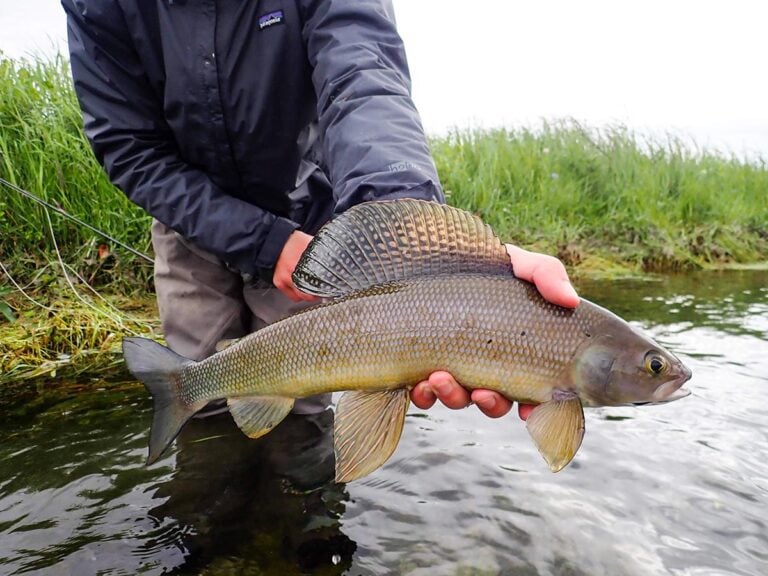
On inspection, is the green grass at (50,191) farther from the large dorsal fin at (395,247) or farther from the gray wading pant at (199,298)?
the large dorsal fin at (395,247)

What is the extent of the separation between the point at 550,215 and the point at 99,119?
5.80 meters

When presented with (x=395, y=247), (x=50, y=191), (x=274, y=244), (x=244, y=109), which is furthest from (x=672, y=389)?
(x=50, y=191)

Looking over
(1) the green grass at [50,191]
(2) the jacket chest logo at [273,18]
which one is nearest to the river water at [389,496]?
(1) the green grass at [50,191]

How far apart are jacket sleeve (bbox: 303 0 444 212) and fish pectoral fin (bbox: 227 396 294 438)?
0.60 meters

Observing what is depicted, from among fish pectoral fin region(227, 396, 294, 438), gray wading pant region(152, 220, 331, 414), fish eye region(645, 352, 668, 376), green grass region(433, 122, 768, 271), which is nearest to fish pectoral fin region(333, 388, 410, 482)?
fish pectoral fin region(227, 396, 294, 438)

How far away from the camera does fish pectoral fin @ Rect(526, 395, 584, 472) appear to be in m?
1.68

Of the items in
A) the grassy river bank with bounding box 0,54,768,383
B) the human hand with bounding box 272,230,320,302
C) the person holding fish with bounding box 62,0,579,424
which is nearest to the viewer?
the person holding fish with bounding box 62,0,579,424

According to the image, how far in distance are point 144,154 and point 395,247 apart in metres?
1.21

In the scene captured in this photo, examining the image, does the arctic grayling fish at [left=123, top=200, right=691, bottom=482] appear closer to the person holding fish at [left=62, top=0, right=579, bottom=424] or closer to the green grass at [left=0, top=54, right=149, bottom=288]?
the person holding fish at [left=62, top=0, right=579, bottom=424]

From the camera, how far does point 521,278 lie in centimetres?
176

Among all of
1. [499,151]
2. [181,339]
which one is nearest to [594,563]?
[181,339]

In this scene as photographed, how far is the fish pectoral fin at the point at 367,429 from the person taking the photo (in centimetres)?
185

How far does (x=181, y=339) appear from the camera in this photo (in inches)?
115

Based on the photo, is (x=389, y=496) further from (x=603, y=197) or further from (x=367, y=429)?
(x=603, y=197)
